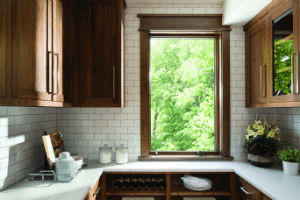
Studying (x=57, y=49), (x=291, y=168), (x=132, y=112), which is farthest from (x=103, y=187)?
(x=291, y=168)

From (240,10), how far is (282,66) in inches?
30.7

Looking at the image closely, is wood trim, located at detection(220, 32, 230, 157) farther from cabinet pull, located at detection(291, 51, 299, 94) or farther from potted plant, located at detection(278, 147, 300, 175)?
cabinet pull, located at detection(291, 51, 299, 94)

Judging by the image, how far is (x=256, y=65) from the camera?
2.74 metres

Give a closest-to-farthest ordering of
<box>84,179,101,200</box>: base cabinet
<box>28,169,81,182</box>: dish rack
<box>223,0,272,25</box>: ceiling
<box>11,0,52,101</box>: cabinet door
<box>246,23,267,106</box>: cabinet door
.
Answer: <box>11,0,52,101</box>: cabinet door, <box>84,179,101,200</box>: base cabinet, <box>28,169,81,182</box>: dish rack, <box>223,0,272,25</box>: ceiling, <box>246,23,267,106</box>: cabinet door

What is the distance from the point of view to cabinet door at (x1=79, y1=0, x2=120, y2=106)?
2.65 m

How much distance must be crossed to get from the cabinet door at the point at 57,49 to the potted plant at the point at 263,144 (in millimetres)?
2060

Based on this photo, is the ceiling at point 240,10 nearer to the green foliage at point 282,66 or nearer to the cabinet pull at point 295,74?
the green foliage at point 282,66

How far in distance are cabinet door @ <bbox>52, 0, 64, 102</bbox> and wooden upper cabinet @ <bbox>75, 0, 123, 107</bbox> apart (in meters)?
0.39

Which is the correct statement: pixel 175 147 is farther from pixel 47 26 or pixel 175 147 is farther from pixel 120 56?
pixel 47 26

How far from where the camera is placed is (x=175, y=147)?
10.4 ft

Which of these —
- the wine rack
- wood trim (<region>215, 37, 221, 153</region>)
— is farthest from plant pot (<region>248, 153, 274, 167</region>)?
the wine rack

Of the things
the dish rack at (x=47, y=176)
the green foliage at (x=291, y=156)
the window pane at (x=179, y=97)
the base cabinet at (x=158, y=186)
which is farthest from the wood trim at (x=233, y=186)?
the dish rack at (x=47, y=176)

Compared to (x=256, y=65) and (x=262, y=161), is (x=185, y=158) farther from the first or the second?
(x=256, y=65)

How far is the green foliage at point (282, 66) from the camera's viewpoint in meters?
2.04
